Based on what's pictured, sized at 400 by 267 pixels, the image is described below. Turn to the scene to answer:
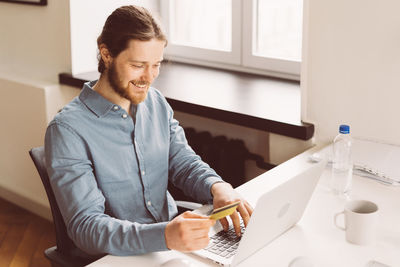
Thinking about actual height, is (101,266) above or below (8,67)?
below

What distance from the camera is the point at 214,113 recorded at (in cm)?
214

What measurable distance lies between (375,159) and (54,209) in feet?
3.31

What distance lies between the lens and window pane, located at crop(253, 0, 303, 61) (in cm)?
249

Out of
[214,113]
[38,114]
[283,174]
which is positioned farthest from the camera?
[38,114]

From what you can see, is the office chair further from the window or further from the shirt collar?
the window

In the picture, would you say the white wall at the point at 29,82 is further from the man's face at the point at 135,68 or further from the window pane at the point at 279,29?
the man's face at the point at 135,68

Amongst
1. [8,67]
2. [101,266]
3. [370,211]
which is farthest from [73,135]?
[8,67]

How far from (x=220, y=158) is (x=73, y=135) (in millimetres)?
1085

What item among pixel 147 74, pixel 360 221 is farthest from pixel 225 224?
pixel 147 74

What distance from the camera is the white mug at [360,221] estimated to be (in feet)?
4.22

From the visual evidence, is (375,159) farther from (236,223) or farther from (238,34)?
(238,34)

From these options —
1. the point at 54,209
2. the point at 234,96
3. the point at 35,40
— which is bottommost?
the point at 54,209

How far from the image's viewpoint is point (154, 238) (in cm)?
123

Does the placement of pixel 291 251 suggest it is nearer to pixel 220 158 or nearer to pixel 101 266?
pixel 101 266
